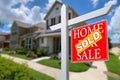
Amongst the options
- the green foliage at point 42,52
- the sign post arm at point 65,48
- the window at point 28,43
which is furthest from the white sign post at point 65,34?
the window at point 28,43

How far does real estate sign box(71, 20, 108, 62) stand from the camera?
11.9 feet

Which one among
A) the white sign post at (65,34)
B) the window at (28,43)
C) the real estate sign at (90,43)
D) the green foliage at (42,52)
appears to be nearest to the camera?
the real estate sign at (90,43)

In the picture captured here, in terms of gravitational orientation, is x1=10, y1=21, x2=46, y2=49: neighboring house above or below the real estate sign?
above

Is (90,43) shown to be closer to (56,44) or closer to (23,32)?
(56,44)

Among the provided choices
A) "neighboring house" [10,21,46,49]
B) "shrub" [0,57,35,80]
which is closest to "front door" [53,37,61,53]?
"neighboring house" [10,21,46,49]

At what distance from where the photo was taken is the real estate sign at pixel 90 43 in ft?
11.9

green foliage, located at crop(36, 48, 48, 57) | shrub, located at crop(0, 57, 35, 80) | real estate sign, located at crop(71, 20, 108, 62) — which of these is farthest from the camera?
green foliage, located at crop(36, 48, 48, 57)

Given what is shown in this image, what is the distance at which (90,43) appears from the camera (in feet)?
12.7

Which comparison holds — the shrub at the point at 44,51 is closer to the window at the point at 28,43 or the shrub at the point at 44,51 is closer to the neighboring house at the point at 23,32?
the window at the point at 28,43

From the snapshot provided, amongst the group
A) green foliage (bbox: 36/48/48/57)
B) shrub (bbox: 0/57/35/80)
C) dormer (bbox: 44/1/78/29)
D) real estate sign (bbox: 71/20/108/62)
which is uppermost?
dormer (bbox: 44/1/78/29)

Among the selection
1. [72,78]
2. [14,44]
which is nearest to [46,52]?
[72,78]

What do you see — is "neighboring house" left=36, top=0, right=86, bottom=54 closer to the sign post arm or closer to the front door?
the front door

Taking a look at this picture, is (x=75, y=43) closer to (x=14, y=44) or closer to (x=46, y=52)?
(x=46, y=52)

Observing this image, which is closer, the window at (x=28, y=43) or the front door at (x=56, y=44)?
the front door at (x=56, y=44)
